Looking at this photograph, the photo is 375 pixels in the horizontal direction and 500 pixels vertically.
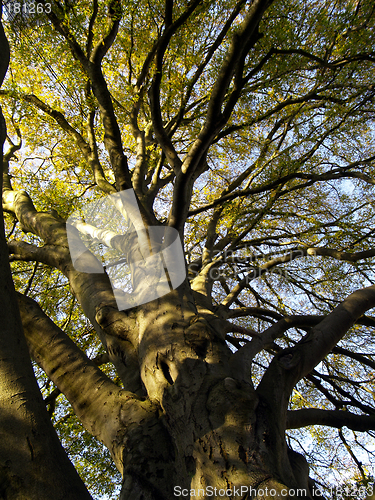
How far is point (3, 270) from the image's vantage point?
1.57 meters

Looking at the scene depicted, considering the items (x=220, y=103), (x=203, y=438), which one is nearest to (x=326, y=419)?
(x=203, y=438)

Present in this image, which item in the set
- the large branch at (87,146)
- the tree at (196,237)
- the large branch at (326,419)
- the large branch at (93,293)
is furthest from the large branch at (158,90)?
the large branch at (326,419)

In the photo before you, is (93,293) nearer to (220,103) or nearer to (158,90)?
(220,103)

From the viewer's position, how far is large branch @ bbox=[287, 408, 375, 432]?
222 cm

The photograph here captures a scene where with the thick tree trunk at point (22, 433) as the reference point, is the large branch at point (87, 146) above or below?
above

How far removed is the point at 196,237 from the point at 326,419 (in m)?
4.93

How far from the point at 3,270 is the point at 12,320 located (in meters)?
0.28

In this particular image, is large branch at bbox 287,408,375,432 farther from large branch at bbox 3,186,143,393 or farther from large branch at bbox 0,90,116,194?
large branch at bbox 0,90,116,194

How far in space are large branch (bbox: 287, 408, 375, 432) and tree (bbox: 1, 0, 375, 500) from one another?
0.02m

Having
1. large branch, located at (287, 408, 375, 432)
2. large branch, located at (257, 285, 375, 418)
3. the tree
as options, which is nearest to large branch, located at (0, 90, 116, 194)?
the tree

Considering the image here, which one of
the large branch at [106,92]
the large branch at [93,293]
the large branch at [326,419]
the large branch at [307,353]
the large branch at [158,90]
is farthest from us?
the large branch at [106,92]

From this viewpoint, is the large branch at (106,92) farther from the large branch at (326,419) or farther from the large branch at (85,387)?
the large branch at (326,419)

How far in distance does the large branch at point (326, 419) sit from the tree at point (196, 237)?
0.02 meters

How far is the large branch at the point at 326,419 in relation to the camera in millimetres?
2221
